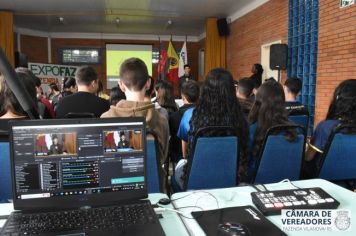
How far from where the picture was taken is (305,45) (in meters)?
5.06

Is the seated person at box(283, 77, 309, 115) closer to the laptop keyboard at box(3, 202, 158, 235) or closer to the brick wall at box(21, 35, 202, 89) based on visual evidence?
the laptop keyboard at box(3, 202, 158, 235)

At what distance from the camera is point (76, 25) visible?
9.54 m

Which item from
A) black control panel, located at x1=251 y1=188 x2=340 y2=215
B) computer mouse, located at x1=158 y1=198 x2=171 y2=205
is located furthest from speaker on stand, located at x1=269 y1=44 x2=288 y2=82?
computer mouse, located at x1=158 y1=198 x2=171 y2=205

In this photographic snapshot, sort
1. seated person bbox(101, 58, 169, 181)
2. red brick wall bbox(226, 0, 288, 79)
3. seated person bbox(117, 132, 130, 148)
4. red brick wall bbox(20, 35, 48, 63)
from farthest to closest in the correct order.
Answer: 1. red brick wall bbox(20, 35, 48, 63)
2. red brick wall bbox(226, 0, 288, 79)
3. seated person bbox(101, 58, 169, 181)
4. seated person bbox(117, 132, 130, 148)

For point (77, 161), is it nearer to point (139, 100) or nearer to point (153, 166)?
point (153, 166)

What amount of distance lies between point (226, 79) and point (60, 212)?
4.45 feet

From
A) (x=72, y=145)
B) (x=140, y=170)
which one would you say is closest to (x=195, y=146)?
(x=140, y=170)

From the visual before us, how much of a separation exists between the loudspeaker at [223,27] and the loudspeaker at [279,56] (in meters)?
3.26

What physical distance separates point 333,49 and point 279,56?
3.75ft

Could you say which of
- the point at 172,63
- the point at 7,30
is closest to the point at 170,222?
the point at 172,63

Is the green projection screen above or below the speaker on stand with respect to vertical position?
above

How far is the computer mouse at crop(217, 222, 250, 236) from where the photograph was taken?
0.87m

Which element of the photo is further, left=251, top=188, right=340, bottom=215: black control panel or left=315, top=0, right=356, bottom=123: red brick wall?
left=315, top=0, right=356, bottom=123: red brick wall

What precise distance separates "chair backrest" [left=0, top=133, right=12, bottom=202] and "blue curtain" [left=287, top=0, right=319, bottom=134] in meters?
4.51
